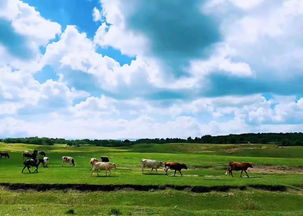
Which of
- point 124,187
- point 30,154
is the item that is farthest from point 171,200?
point 30,154

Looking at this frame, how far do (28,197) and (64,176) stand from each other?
7.36 metres

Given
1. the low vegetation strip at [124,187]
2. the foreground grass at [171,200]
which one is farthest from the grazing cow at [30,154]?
the foreground grass at [171,200]

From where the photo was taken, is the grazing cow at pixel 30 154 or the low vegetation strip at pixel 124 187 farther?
the grazing cow at pixel 30 154

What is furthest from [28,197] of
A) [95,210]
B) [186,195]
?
[186,195]

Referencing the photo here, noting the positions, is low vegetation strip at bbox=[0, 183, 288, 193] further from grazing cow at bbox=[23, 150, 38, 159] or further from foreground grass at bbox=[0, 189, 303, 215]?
grazing cow at bbox=[23, 150, 38, 159]

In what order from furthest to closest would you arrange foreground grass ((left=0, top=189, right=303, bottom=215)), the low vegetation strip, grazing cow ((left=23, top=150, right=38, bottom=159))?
grazing cow ((left=23, top=150, right=38, bottom=159)) → the low vegetation strip → foreground grass ((left=0, top=189, right=303, bottom=215))

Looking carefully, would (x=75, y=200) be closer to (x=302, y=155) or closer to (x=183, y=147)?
(x=302, y=155)

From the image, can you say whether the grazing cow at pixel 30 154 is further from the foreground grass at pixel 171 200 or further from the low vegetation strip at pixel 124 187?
the foreground grass at pixel 171 200

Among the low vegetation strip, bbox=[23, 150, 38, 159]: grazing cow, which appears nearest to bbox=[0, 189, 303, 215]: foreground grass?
the low vegetation strip

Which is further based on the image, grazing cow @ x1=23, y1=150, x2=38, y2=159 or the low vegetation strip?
grazing cow @ x1=23, y1=150, x2=38, y2=159

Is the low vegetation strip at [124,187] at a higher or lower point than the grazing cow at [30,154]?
lower

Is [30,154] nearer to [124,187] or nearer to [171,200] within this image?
[124,187]

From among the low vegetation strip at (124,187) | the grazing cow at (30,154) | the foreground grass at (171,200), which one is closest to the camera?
the foreground grass at (171,200)

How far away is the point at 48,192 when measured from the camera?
3550 centimetres
